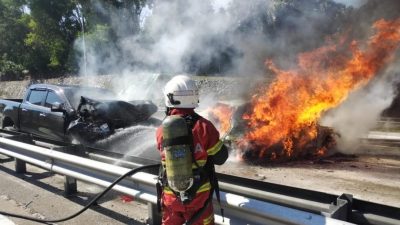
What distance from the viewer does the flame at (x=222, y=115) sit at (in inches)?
377

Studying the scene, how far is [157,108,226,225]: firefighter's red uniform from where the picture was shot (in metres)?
→ 3.03

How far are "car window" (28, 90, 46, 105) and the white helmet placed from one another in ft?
24.7

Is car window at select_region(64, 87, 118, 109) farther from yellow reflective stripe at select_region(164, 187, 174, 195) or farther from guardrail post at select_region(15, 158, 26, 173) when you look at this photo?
yellow reflective stripe at select_region(164, 187, 174, 195)

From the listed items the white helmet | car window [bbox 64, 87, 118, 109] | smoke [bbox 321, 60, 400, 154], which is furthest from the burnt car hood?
the white helmet

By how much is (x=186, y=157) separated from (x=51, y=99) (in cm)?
746

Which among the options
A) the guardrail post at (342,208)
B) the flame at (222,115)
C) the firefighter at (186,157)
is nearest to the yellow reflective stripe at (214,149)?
the firefighter at (186,157)

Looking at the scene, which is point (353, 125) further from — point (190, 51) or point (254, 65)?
point (190, 51)

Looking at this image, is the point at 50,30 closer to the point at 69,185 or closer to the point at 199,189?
the point at 69,185

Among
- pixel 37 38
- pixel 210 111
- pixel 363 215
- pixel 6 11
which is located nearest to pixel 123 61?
pixel 210 111

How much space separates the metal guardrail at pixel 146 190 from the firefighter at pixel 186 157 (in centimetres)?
29

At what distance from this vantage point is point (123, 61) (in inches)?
955

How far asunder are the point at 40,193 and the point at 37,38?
43.5 m

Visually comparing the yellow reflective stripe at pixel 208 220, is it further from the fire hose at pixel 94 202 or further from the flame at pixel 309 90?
the flame at pixel 309 90

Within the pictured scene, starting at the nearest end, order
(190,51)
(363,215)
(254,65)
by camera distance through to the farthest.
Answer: (363,215) → (254,65) → (190,51)
